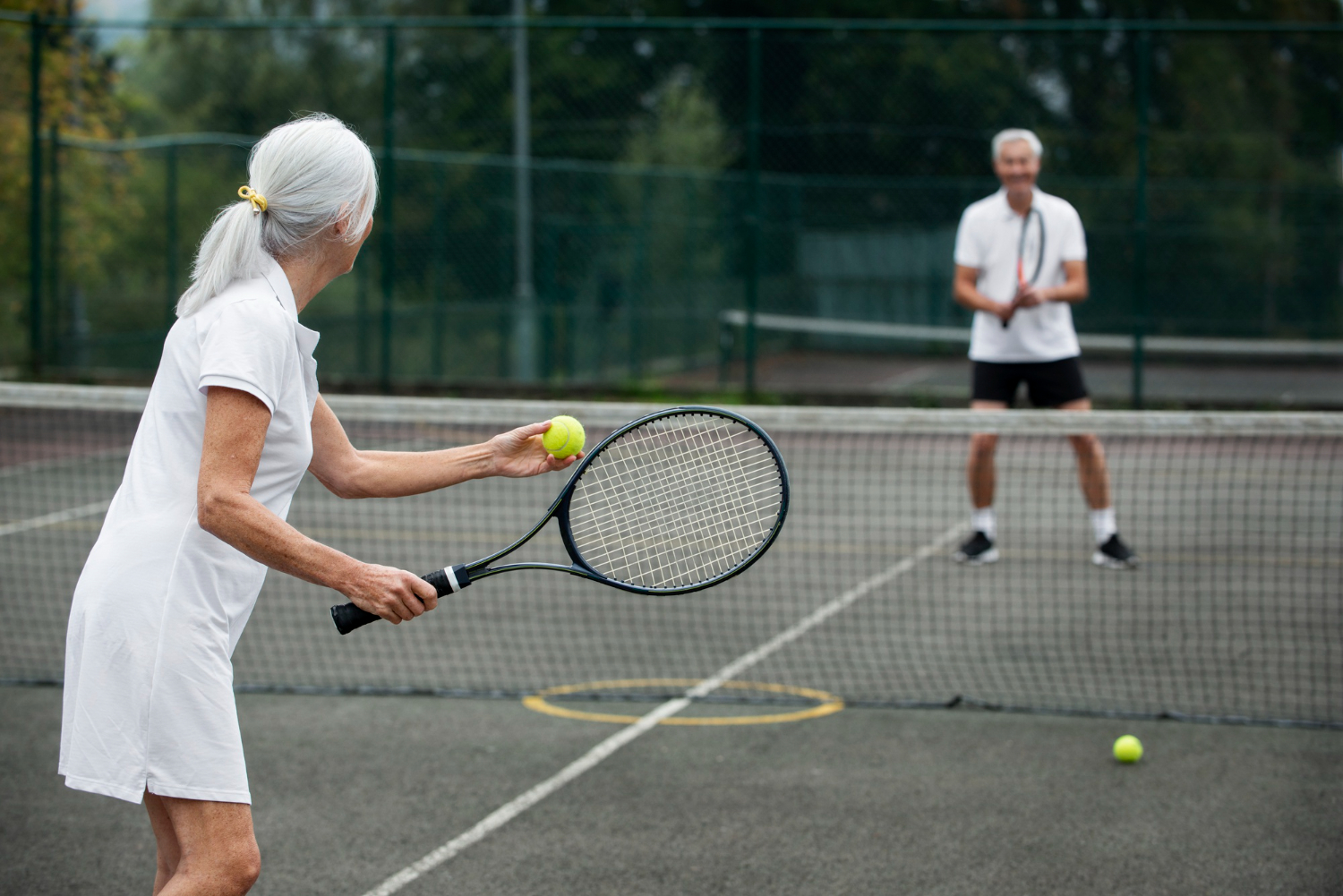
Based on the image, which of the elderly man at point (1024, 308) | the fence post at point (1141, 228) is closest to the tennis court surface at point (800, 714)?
the elderly man at point (1024, 308)

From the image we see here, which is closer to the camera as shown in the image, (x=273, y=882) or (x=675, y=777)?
(x=273, y=882)

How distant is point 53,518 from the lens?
816cm

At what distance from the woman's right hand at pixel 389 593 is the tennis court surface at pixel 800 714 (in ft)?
4.19

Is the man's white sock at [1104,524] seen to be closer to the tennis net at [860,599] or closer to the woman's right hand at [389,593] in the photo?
the tennis net at [860,599]

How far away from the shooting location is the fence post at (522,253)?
15.9 meters

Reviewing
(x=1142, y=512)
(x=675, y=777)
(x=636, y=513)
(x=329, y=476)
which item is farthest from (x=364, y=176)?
(x=1142, y=512)

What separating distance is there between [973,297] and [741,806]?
356 centimetres

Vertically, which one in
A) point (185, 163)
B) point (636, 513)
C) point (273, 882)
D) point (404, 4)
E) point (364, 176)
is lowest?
point (273, 882)

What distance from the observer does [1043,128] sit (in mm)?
17828

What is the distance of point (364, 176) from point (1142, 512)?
24.3 feet

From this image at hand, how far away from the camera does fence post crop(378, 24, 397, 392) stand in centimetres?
1278

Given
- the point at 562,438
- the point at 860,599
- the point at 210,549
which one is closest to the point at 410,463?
the point at 562,438

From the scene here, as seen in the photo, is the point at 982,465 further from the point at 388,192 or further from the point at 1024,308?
the point at 388,192

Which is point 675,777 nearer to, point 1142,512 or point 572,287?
point 1142,512
